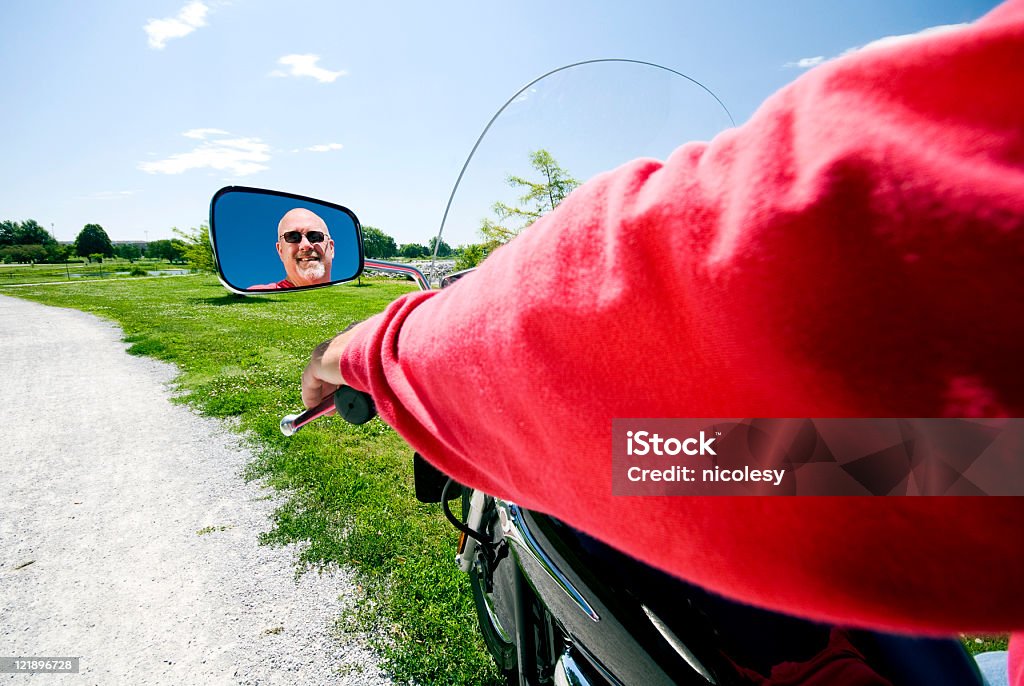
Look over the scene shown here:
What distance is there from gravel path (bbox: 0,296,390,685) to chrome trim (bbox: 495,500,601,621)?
1.52 m

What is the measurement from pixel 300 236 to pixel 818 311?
1.39 m

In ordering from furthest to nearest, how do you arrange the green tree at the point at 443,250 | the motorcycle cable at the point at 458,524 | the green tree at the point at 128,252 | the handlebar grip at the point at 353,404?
the green tree at the point at 128,252 < the motorcycle cable at the point at 458,524 < the green tree at the point at 443,250 < the handlebar grip at the point at 353,404

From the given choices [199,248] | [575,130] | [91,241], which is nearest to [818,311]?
[575,130]

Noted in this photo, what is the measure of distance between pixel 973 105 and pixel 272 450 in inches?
220

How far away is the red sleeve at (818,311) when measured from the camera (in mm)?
316

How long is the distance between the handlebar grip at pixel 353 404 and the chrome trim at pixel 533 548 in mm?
565

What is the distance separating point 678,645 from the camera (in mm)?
979

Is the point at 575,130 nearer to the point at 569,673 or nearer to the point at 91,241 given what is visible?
the point at 569,673

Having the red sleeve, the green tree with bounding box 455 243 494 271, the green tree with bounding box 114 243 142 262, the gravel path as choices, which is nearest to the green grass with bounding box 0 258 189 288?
the green tree with bounding box 114 243 142 262

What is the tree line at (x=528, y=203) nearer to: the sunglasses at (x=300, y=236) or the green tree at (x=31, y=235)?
the sunglasses at (x=300, y=236)

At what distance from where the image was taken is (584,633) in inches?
46.3

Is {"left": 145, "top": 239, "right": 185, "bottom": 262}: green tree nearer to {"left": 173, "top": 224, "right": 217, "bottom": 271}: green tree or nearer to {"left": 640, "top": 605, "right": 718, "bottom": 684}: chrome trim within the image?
{"left": 173, "top": 224, "right": 217, "bottom": 271}: green tree

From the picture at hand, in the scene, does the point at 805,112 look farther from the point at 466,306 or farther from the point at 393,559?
the point at 393,559

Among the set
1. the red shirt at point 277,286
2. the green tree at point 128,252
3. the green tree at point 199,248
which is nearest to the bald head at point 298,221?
the red shirt at point 277,286
